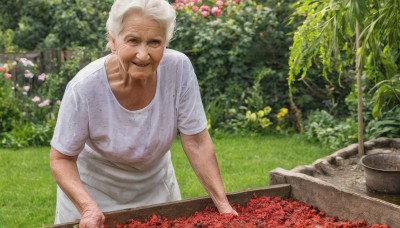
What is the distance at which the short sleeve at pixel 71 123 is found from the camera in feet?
7.14

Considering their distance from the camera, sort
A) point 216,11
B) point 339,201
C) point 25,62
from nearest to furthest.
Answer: point 339,201
point 25,62
point 216,11

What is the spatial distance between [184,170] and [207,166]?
10.3 feet

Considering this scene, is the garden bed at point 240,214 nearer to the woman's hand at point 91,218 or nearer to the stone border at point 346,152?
the woman's hand at point 91,218

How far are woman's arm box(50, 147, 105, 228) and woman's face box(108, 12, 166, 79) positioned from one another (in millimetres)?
403

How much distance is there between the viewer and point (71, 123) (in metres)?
2.18

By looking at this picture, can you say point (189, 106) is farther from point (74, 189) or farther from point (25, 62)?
point (25, 62)

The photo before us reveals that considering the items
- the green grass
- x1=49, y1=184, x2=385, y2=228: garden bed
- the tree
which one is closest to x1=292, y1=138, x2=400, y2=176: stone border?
the tree

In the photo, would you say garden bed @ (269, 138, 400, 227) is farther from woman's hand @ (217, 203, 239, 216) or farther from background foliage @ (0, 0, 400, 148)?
background foliage @ (0, 0, 400, 148)

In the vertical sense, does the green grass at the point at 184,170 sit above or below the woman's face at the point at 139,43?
below

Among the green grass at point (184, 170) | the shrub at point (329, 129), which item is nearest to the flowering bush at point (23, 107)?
the green grass at point (184, 170)

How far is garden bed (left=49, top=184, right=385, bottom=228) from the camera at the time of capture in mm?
2256

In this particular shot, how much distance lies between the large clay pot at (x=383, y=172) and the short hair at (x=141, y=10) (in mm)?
2153

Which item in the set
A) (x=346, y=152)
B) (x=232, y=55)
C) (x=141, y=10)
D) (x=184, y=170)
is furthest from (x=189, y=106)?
(x=232, y=55)

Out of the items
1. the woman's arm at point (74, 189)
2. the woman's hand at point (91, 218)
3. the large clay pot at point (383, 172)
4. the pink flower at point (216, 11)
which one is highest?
the pink flower at point (216, 11)
